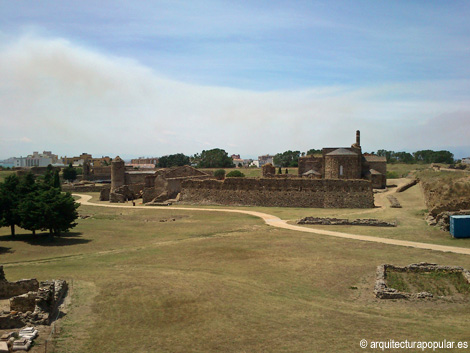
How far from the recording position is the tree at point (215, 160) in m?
112

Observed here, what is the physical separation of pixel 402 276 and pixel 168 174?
129 feet

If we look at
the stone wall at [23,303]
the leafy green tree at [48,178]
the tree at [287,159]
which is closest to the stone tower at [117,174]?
the leafy green tree at [48,178]

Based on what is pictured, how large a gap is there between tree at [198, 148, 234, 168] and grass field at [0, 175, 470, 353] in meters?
81.1

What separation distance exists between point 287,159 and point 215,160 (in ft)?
61.9

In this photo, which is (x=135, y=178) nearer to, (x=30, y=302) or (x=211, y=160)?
(x=211, y=160)

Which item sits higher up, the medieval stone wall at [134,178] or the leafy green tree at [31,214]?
the medieval stone wall at [134,178]

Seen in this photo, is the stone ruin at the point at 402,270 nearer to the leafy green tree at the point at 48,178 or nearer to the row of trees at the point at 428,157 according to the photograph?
the leafy green tree at the point at 48,178

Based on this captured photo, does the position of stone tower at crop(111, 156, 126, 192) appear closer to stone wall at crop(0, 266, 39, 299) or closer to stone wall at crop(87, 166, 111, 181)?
stone wall at crop(87, 166, 111, 181)

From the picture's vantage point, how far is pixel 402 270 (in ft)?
63.2

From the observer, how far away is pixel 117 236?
1191 inches

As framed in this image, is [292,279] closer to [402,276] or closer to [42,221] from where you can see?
[402,276]

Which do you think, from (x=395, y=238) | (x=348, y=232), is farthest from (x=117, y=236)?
(x=395, y=238)

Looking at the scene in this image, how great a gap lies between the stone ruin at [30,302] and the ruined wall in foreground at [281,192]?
29.8 m

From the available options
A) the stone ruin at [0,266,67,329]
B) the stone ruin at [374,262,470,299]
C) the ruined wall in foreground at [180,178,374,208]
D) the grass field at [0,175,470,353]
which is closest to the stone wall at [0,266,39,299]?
the stone ruin at [0,266,67,329]
